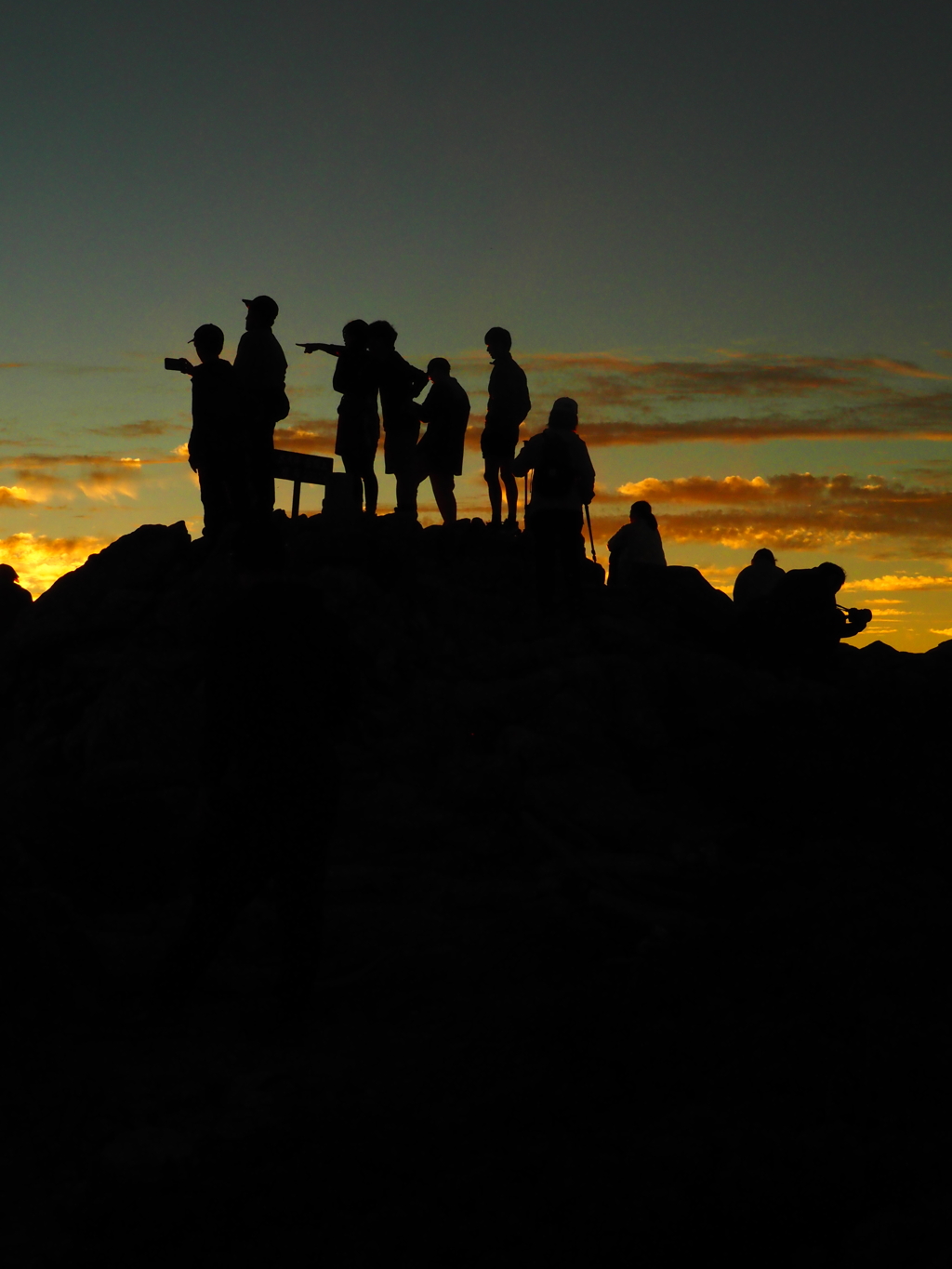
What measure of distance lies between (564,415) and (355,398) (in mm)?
2564

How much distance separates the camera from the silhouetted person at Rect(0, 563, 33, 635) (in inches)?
689

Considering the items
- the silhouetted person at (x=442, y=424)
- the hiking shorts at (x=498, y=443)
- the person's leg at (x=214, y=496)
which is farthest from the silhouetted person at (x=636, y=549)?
the person's leg at (x=214, y=496)

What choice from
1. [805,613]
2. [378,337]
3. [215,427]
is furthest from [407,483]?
[805,613]

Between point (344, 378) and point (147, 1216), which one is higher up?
point (344, 378)

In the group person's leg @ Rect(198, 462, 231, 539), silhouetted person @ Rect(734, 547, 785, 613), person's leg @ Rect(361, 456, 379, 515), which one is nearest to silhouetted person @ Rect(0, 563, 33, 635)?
person's leg @ Rect(198, 462, 231, 539)

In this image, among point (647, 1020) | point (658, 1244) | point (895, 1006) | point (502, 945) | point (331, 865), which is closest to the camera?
point (658, 1244)

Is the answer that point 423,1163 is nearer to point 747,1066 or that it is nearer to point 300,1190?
point 300,1190

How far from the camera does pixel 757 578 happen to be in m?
16.9

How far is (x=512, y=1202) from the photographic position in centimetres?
484

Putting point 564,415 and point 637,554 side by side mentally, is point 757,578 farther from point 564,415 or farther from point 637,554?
point 564,415

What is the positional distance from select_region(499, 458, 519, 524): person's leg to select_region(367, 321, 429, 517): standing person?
Result: 1.26 m

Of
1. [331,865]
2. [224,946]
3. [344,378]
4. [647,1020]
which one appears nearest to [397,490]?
[344,378]

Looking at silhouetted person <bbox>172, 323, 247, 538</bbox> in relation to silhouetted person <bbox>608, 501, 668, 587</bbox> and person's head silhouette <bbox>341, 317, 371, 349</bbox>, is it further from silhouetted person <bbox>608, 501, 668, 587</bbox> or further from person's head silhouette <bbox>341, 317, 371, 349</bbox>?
silhouetted person <bbox>608, 501, 668, 587</bbox>

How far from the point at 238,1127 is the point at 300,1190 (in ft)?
1.72
